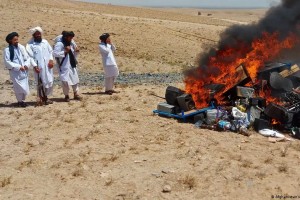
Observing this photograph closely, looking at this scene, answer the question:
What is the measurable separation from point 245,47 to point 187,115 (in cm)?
293

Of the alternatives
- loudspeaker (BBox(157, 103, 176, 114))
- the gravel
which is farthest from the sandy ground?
the gravel

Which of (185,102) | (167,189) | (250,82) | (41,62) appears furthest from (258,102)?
(41,62)

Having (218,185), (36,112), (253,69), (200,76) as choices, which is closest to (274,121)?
(253,69)

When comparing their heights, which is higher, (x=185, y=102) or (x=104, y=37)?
(x=104, y=37)

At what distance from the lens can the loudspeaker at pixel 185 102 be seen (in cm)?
902

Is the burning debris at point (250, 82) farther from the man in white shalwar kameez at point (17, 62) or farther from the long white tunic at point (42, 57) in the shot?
the man in white shalwar kameez at point (17, 62)

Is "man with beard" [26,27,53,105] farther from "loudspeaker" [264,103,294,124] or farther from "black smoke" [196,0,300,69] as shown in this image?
"loudspeaker" [264,103,294,124]

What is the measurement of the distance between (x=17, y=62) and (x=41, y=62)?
63 cm

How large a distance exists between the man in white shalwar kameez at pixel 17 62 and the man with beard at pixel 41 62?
0.70 ft

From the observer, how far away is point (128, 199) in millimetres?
5457

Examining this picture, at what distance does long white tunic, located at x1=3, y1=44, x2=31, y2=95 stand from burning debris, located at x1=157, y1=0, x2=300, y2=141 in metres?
3.62

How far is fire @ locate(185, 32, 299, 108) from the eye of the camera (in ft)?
30.3

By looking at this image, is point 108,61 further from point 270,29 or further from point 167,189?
point 167,189

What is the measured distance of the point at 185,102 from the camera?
29.7 ft
